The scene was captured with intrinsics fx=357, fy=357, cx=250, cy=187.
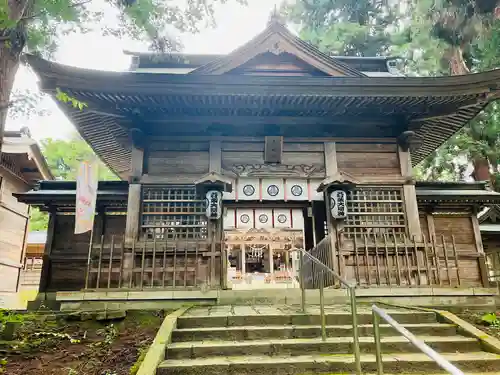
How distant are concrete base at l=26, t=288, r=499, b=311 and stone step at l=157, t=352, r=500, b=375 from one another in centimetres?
290

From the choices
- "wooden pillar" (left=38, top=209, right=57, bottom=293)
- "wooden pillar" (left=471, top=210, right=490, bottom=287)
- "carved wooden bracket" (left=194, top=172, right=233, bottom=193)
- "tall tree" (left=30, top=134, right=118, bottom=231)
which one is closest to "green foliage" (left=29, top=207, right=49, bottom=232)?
→ "tall tree" (left=30, top=134, right=118, bottom=231)

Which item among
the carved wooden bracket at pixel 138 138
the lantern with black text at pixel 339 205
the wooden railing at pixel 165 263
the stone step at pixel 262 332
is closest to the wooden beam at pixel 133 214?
the wooden railing at pixel 165 263

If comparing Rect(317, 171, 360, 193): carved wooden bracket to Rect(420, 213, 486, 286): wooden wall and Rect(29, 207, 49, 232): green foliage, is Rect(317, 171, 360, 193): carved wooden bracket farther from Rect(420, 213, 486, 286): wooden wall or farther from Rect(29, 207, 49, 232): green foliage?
Rect(29, 207, 49, 232): green foliage

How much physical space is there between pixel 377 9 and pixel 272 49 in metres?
17.0

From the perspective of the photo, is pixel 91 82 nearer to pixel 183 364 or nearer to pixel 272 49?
pixel 272 49

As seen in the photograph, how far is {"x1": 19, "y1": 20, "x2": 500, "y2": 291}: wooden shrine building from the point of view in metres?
8.56

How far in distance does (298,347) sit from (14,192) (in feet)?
51.8

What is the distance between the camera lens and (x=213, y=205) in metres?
8.98

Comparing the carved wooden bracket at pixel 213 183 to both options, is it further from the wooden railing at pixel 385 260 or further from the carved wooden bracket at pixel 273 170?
the wooden railing at pixel 385 260

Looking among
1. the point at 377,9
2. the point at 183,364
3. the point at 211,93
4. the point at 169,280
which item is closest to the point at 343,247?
the point at 169,280

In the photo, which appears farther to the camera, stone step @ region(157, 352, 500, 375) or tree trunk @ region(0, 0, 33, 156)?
tree trunk @ region(0, 0, 33, 156)

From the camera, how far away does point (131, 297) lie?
7.41 m

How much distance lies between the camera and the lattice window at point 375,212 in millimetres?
9414

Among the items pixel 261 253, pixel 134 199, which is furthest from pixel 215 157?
pixel 261 253
